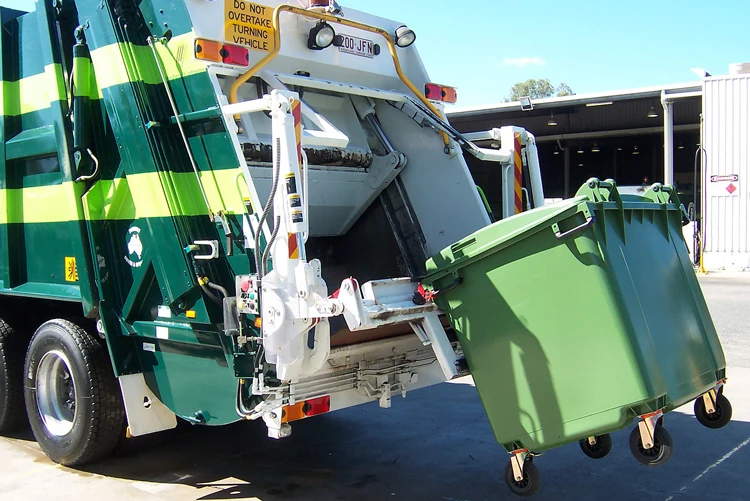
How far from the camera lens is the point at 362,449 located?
503cm

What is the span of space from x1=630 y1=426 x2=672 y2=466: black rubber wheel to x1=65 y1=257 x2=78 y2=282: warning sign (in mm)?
3138

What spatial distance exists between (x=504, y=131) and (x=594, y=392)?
7.70 feet

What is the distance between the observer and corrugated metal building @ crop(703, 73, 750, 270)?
654 inches

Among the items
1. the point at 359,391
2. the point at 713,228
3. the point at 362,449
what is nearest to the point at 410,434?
the point at 362,449

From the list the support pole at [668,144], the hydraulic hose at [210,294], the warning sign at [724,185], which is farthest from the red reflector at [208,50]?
the support pole at [668,144]

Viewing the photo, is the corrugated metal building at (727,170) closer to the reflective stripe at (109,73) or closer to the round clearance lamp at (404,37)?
the round clearance lamp at (404,37)

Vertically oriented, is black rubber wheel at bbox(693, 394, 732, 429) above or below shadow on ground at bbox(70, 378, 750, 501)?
above

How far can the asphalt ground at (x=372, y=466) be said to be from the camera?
13.9 ft

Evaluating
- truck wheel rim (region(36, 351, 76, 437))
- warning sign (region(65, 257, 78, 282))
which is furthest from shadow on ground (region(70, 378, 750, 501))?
warning sign (region(65, 257, 78, 282))

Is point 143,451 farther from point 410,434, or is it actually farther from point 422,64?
point 422,64

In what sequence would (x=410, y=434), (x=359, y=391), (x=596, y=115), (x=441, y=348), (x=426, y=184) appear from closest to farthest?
(x=441, y=348) → (x=359, y=391) → (x=426, y=184) → (x=410, y=434) → (x=596, y=115)

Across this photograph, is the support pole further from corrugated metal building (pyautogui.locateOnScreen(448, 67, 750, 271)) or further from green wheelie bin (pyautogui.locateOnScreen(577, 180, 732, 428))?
green wheelie bin (pyautogui.locateOnScreen(577, 180, 732, 428))

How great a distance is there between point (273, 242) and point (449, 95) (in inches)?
92.4

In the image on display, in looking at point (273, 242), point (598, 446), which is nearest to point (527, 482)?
point (598, 446)
